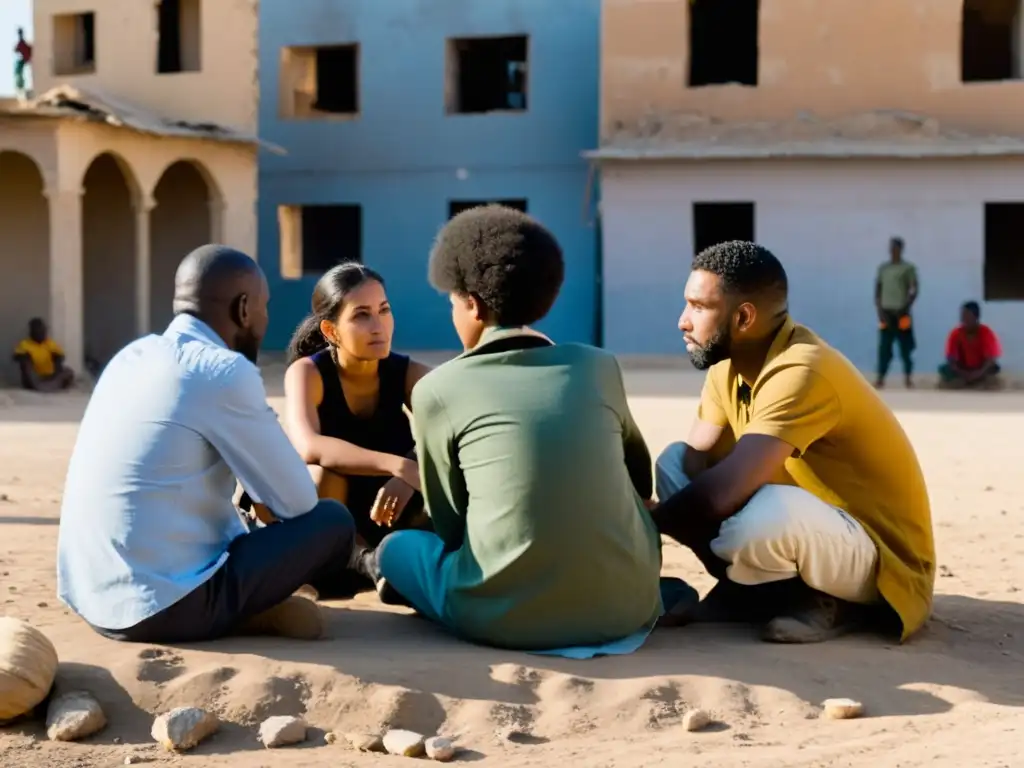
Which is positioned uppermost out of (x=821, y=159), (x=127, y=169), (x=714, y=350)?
(x=821, y=159)

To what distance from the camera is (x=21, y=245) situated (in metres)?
18.6

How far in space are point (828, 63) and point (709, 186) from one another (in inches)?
87.1

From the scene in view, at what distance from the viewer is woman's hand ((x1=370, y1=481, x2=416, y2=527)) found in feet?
15.7

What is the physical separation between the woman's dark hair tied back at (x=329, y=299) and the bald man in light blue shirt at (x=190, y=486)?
104cm

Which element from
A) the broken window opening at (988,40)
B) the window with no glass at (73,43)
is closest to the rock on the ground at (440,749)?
the window with no glass at (73,43)

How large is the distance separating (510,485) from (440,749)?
2.54 ft

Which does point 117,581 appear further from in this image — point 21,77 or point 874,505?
point 21,77

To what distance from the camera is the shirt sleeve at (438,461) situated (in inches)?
155

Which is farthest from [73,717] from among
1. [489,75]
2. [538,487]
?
[489,75]

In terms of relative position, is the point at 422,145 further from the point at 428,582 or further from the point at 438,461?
the point at 438,461

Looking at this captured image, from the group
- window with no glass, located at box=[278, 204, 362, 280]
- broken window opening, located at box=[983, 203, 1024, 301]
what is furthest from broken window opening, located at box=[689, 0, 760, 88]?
window with no glass, located at box=[278, 204, 362, 280]

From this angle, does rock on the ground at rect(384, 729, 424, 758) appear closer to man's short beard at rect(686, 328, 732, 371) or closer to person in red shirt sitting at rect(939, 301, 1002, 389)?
man's short beard at rect(686, 328, 732, 371)

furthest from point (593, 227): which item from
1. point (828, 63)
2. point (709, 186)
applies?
point (828, 63)

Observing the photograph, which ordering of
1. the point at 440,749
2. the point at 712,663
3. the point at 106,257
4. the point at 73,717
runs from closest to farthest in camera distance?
the point at 440,749 → the point at 73,717 → the point at 712,663 → the point at 106,257
